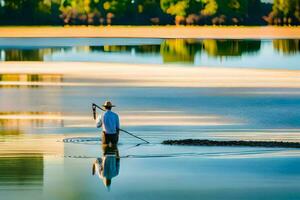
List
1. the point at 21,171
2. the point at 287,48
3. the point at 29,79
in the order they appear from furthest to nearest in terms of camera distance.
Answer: the point at 287,48 → the point at 29,79 → the point at 21,171

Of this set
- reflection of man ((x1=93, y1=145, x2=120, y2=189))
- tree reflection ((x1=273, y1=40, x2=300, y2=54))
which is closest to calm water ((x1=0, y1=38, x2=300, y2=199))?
reflection of man ((x1=93, y1=145, x2=120, y2=189))

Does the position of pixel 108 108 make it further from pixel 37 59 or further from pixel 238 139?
pixel 37 59

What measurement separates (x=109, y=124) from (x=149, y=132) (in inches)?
220

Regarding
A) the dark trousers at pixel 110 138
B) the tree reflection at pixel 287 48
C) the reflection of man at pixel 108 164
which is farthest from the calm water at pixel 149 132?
the tree reflection at pixel 287 48

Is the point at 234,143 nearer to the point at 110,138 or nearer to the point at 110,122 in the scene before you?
the point at 110,138

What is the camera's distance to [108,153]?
26844 mm

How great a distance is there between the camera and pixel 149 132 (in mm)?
A: 32156

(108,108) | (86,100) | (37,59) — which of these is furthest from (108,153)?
(37,59)

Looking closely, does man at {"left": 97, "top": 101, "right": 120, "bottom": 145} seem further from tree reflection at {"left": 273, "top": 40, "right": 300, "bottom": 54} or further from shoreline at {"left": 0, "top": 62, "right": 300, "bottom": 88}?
tree reflection at {"left": 273, "top": 40, "right": 300, "bottom": 54}

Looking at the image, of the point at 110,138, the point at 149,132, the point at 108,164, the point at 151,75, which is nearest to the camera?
the point at 108,164

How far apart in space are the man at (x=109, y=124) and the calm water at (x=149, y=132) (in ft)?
1.43

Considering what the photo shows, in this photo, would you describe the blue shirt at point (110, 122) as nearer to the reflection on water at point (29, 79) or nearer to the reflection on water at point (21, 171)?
the reflection on water at point (21, 171)

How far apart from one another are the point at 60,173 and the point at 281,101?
21845 millimetres

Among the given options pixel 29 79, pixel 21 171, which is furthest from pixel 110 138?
pixel 29 79
